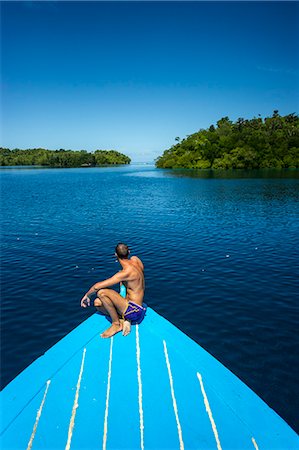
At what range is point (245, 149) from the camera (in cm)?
11650

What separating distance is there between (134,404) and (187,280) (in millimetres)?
10080

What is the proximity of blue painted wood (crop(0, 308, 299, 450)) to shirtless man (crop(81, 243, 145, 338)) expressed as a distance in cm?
72

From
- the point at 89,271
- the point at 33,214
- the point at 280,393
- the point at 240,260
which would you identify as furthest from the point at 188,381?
the point at 33,214

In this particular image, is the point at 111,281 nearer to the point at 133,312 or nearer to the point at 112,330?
the point at 133,312

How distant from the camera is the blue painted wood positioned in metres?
4.76

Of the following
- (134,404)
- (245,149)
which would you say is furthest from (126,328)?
(245,149)

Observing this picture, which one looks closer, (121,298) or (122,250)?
(122,250)

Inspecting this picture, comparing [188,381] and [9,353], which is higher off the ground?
[188,381]

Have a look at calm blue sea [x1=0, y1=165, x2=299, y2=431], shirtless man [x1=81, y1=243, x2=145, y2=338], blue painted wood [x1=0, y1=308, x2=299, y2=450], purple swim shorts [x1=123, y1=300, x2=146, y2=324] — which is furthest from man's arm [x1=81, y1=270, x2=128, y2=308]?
calm blue sea [x1=0, y1=165, x2=299, y2=431]

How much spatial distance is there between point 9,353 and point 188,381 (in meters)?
6.58

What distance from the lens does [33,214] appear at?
32.8 m

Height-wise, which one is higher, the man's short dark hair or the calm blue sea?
the man's short dark hair

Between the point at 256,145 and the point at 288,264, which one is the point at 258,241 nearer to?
the point at 288,264

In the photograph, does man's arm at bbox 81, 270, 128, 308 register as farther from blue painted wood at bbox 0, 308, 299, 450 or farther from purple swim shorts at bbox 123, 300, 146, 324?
blue painted wood at bbox 0, 308, 299, 450
